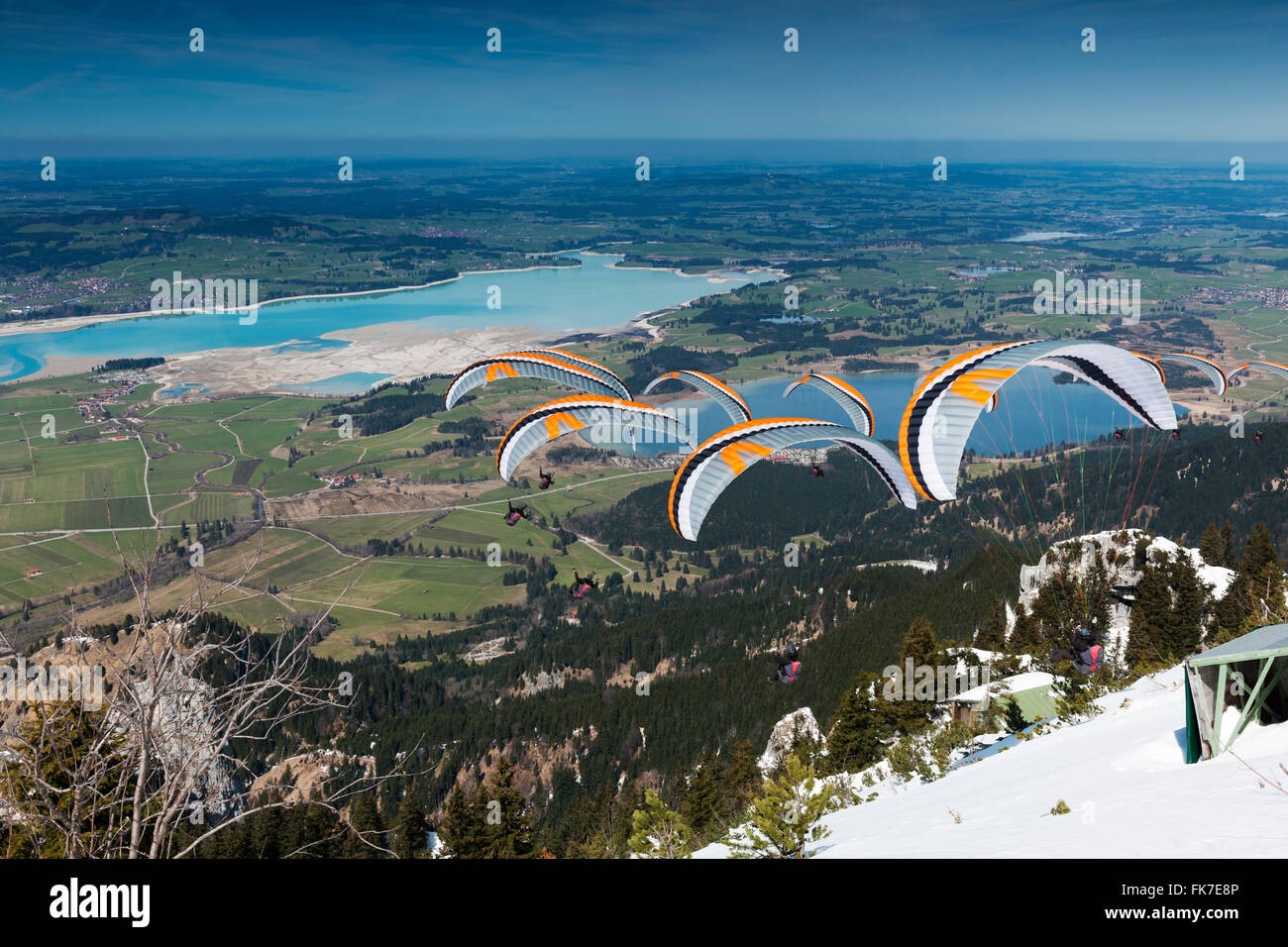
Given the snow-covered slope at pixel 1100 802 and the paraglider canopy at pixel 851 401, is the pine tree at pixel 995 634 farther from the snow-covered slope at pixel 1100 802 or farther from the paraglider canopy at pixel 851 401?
the snow-covered slope at pixel 1100 802

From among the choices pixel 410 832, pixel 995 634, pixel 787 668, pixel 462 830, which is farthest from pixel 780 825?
pixel 995 634

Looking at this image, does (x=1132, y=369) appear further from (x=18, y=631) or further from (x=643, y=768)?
(x=18, y=631)

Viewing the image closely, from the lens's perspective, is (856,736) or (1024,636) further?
(1024,636)

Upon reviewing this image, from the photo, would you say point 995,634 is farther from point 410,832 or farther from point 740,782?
point 410,832

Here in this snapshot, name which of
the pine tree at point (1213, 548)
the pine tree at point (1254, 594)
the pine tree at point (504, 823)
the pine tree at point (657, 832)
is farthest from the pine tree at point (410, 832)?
the pine tree at point (1213, 548)

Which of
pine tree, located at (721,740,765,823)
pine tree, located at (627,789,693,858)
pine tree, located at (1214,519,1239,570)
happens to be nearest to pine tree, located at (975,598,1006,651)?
pine tree, located at (1214,519,1239,570)
